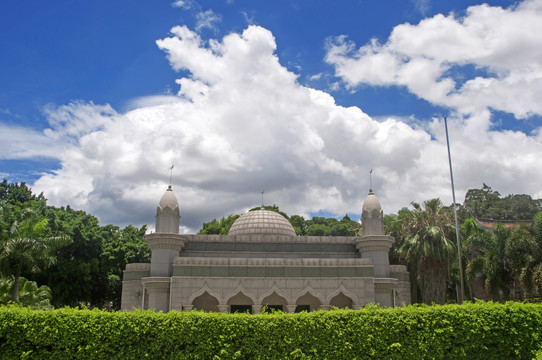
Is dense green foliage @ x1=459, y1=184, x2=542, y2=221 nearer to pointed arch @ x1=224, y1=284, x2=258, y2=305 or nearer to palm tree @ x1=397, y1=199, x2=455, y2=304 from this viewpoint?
palm tree @ x1=397, y1=199, x2=455, y2=304

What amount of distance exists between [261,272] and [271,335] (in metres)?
14.0

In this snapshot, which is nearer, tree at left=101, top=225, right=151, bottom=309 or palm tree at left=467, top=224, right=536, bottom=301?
palm tree at left=467, top=224, right=536, bottom=301

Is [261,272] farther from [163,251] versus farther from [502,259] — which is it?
[502,259]

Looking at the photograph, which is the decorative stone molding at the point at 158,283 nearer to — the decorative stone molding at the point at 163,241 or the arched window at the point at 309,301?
the decorative stone molding at the point at 163,241

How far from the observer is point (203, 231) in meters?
67.9

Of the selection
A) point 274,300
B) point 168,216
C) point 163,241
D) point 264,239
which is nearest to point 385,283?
point 274,300

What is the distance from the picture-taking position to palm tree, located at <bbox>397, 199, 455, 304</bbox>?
3634cm

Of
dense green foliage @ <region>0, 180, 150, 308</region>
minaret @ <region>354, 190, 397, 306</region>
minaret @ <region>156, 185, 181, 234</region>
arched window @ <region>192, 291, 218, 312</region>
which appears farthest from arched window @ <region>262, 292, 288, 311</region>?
dense green foliage @ <region>0, 180, 150, 308</region>

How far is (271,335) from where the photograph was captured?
56.4 ft

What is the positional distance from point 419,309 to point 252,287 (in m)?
14.6

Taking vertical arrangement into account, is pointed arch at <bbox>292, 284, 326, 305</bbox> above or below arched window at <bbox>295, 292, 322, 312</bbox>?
above

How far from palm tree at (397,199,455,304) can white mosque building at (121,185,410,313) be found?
2705mm

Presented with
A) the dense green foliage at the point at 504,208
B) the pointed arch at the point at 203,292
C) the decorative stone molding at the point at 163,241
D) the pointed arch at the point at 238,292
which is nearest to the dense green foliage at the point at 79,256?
the decorative stone molding at the point at 163,241

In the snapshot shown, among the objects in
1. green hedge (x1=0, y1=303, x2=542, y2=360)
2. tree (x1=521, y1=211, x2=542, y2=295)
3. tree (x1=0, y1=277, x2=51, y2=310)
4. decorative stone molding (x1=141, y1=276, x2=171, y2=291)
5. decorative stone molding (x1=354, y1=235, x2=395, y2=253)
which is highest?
decorative stone molding (x1=354, y1=235, x2=395, y2=253)
